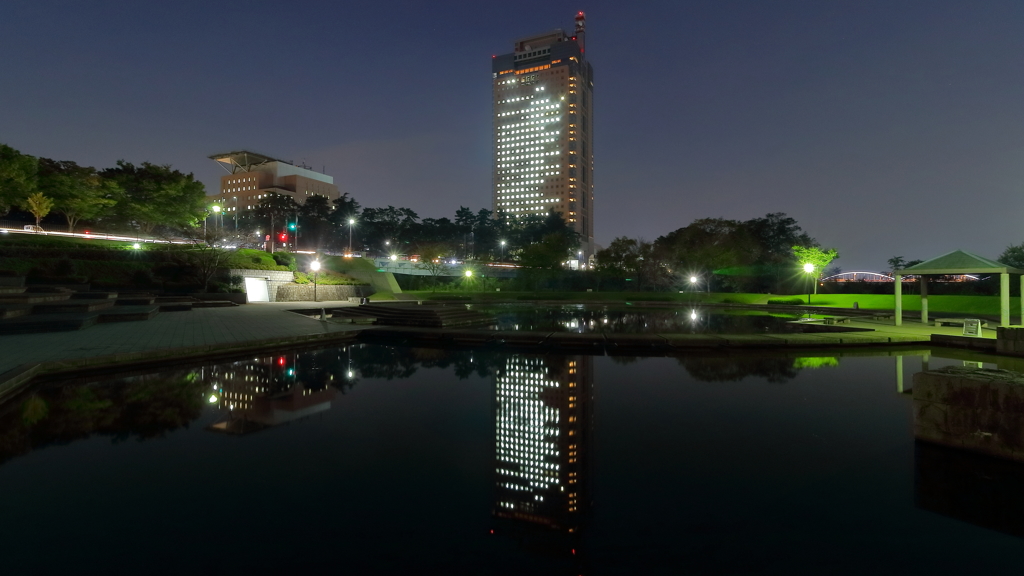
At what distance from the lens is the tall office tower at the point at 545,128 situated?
166500mm

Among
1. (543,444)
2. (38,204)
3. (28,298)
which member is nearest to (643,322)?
(543,444)

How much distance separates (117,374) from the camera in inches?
366

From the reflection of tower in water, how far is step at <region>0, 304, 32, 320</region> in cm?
1641

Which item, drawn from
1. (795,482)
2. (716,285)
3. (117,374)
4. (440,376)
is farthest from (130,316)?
(716,285)

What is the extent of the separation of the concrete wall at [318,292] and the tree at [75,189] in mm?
19487

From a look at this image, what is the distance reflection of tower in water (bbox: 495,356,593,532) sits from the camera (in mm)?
4324

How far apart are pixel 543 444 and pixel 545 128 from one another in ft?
571

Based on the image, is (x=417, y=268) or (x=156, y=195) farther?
(x=417, y=268)

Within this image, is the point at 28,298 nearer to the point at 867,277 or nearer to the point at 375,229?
the point at 375,229

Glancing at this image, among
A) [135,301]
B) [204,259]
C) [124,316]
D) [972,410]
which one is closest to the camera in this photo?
[972,410]

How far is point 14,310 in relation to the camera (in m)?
15.0

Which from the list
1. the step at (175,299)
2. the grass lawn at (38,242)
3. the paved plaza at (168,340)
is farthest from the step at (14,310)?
the grass lawn at (38,242)

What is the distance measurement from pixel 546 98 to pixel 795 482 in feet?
586

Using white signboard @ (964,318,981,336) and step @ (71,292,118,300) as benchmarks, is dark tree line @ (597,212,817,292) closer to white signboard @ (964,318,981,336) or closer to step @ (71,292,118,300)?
white signboard @ (964,318,981,336)
